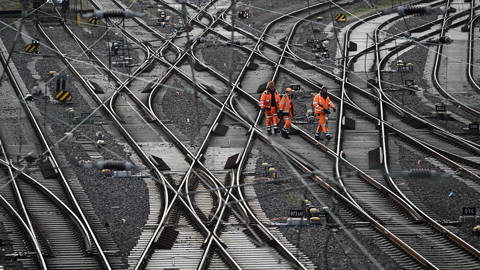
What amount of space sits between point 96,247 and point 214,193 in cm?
284

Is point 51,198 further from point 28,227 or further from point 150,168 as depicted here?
point 150,168

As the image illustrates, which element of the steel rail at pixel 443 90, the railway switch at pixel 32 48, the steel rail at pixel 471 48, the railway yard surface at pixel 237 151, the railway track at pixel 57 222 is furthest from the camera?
the railway switch at pixel 32 48

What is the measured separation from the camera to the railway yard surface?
39.8ft

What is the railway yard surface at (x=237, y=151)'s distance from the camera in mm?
12125

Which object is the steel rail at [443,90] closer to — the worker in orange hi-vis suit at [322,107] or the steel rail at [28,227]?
the worker in orange hi-vis suit at [322,107]

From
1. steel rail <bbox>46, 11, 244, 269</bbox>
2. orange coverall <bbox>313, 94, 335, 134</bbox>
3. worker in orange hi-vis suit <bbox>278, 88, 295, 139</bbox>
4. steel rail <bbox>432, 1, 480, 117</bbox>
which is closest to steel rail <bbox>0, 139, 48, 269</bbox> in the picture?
steel rail <bbox>46, 11, 244, 269</bbox>

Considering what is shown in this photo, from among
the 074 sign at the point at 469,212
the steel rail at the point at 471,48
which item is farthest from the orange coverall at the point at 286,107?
the steel rail at the point at 471,48

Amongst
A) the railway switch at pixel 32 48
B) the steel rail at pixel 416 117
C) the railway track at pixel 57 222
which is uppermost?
the railway switch at pixel 32 48

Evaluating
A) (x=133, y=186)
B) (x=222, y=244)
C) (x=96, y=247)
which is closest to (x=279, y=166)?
(x=133, y=186)

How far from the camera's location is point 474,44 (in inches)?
1095

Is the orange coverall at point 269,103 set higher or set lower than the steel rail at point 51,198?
higher

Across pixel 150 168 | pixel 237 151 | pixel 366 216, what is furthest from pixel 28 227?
pixel 237 151

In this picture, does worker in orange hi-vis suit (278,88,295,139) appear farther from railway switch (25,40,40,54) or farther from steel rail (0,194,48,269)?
railway switch (25,40,40,54)

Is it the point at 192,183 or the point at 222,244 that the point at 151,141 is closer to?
the point at 192,183
